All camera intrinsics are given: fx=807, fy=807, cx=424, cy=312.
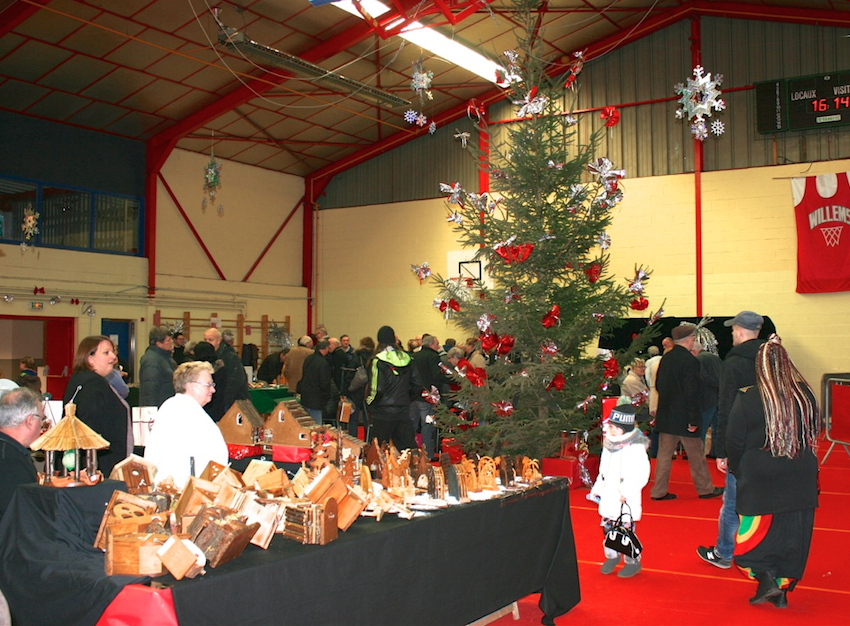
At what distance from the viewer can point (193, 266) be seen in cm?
1586

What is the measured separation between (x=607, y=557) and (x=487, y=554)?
156 cm

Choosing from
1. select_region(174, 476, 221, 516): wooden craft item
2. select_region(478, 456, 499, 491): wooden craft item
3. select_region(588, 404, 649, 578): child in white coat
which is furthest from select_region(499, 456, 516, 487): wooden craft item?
select_region(174, 476, 221, 516): wooden craft item

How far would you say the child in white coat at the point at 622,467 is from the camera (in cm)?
443

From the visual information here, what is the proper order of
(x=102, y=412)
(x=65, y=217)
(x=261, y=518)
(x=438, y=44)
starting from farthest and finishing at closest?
(x=65, y=217), (x=438, y=44), (x=102, y=412), (x=261, y=518)

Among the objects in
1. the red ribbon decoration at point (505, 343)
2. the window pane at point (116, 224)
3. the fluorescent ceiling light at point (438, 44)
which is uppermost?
the fluorescent ceiling light at point (438, 44)

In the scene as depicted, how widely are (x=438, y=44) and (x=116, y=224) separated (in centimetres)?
662

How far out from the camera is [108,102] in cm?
1340

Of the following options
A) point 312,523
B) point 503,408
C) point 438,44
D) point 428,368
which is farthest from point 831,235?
point 312,523

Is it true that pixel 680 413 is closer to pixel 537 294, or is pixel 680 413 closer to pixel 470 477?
pixel 537 294

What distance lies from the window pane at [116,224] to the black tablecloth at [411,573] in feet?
40.3

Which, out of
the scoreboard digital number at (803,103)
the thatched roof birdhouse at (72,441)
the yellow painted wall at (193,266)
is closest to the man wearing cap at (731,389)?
the thatched roof birdhouse at (72,441)

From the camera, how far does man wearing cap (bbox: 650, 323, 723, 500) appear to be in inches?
271

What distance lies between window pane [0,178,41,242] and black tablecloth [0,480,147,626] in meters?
11.7

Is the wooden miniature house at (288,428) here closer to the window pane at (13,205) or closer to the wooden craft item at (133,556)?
the wooden craft item at (133,556)
